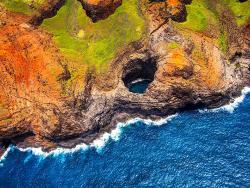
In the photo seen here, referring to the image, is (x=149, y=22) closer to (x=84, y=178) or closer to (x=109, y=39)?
(x=109, y=39)

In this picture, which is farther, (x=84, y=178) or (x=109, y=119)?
(x=109, y=119)

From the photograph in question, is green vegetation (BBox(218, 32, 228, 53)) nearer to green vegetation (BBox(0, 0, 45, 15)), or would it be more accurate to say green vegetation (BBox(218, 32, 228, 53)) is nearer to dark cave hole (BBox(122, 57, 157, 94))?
dark cave hole (BBox(122, 57, 157, 94))

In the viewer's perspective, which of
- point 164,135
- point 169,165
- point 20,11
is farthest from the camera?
point 20,11

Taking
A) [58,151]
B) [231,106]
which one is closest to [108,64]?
[58,151]

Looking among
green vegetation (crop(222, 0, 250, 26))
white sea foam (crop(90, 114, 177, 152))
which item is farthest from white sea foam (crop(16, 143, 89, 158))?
green vegetation (crop(222, 0, 250, 26))

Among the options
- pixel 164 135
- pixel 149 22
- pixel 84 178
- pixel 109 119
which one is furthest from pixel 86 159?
pixel 149 22

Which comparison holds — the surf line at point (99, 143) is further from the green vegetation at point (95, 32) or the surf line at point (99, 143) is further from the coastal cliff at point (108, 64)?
the green vegetation at point (95, 32)
